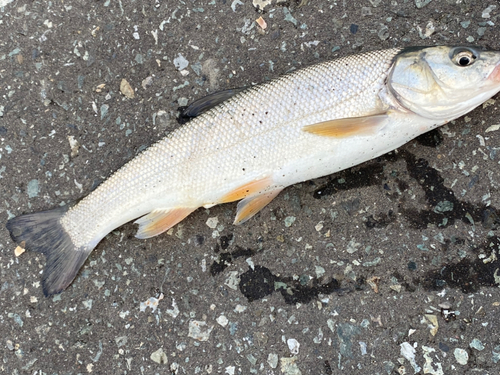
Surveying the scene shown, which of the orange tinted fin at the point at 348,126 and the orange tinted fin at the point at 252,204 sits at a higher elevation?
the orange tinted fin at the point at 348,126

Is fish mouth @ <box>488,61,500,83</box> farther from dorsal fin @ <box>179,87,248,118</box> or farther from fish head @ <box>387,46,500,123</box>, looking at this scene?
dorsal fin @ <box>179,87,248,118</box>

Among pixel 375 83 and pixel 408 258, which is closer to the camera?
pixel 375 83

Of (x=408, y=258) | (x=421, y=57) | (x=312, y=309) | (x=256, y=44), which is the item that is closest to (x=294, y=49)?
(x=256, y=44)

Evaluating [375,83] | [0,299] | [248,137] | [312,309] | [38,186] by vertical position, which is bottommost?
[312,309]

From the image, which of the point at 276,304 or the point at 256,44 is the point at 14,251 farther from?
the point at 256,44

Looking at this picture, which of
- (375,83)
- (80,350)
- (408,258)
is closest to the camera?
(375,83)

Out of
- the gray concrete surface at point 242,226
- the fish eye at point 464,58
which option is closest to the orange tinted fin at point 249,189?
the gray concrete surface at point 242,226

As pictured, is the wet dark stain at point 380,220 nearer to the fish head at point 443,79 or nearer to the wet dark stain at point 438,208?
the wet dark stain at point 438,208
